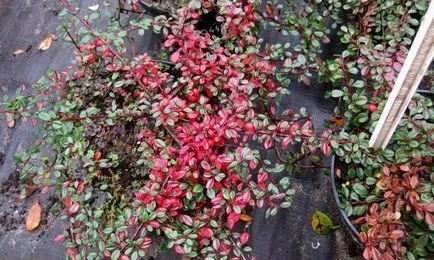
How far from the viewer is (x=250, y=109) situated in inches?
→ 60.2

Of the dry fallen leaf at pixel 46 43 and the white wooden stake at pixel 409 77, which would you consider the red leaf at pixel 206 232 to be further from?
the dry fallen leaf at pixel 46 43

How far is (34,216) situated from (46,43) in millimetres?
995

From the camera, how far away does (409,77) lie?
1.08m

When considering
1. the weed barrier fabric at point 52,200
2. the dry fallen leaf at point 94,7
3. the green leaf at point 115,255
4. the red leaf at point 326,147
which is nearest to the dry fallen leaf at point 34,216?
the weed barrier fabric at point 52,200

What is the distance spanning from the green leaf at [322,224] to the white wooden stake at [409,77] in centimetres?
49

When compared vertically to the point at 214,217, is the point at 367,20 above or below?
above

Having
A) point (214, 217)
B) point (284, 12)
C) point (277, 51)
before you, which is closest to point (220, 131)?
point (214, 217)

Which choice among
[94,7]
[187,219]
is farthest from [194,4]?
[94,7]

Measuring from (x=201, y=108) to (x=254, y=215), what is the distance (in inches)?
23.0

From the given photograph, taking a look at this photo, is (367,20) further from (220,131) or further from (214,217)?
(214,217)

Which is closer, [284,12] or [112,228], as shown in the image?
[112,228]

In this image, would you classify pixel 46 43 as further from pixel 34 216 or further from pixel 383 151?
pixel 383 151

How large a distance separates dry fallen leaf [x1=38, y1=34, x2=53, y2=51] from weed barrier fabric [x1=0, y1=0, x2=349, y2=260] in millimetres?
24

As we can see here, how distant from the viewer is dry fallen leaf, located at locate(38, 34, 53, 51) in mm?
2408
